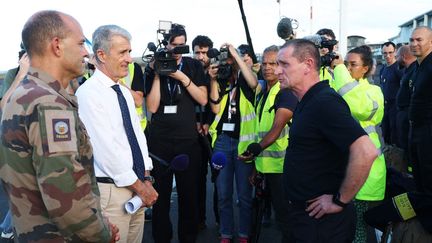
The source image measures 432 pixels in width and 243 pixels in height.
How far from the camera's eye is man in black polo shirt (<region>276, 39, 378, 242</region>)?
2180 millimetres

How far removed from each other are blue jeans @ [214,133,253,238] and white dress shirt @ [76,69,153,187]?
175cm

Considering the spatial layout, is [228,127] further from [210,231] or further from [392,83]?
[392,83]

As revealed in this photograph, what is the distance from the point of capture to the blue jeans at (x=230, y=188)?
408 cm

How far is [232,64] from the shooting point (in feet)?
14.4

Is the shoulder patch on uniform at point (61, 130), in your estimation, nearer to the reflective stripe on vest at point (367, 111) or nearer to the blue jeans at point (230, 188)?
the reflective stripe on vest at point (367, 111)

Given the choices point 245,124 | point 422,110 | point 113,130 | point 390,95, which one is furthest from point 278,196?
point 390,95

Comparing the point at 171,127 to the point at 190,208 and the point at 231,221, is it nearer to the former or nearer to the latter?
the point at 190,208

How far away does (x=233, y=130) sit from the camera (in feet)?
13.9

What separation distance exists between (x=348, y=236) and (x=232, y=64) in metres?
2.47

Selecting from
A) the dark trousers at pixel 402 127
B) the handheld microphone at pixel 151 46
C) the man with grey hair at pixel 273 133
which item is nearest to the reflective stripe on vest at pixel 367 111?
the man with grey hair at pixel 273 133

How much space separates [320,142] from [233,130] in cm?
200

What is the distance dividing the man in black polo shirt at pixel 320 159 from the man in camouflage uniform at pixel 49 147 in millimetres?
1104

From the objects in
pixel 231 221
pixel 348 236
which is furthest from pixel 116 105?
pixel 231 221

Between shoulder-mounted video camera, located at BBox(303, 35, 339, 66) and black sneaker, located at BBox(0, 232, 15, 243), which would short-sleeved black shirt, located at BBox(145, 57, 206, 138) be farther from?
black sneaker, located at BBox(0, 232, 15, 243)
